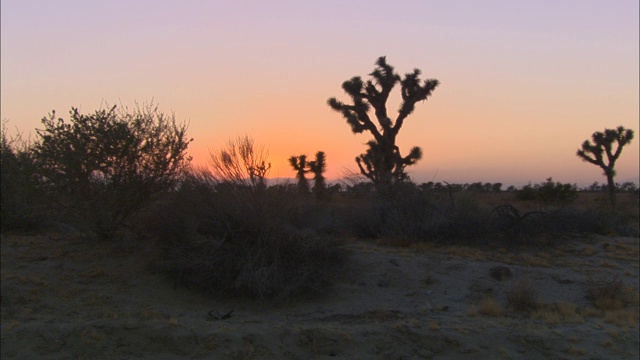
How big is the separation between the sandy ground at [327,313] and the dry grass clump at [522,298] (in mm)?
160

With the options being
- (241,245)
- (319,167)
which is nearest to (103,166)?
(241,245)

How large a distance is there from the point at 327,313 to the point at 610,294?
20.5 feet

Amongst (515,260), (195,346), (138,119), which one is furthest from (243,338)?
(515,260)

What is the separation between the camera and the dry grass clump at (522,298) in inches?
Result: 462

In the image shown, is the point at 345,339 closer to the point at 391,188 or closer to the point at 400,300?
the point at 400,300

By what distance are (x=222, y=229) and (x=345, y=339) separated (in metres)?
4.12

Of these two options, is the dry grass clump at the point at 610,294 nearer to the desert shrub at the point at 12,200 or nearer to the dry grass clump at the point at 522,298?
the dry grass clump at the point at 522,298

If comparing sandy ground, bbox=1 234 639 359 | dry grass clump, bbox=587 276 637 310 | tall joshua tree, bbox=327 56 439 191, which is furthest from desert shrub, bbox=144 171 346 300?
tall joshua tree, bbox=327 56 439 191

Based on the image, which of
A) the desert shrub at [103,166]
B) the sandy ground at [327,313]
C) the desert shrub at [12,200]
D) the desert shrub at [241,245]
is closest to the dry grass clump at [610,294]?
the sandy ground at [327,313]

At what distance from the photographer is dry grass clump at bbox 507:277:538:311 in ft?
38.5

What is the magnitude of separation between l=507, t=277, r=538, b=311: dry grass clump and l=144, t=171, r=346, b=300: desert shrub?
143 inches

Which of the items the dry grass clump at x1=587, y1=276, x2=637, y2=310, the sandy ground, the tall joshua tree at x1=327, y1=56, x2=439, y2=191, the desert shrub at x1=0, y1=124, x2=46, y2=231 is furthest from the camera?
the tall joshua tree at x1=327, y1=56, x2=439, y2=191

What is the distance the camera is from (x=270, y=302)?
11461 mm

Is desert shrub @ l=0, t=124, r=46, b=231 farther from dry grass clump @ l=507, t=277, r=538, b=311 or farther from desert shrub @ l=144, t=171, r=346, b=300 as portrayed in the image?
dry grass clump @ l=507, t=277, r=538, b=311
